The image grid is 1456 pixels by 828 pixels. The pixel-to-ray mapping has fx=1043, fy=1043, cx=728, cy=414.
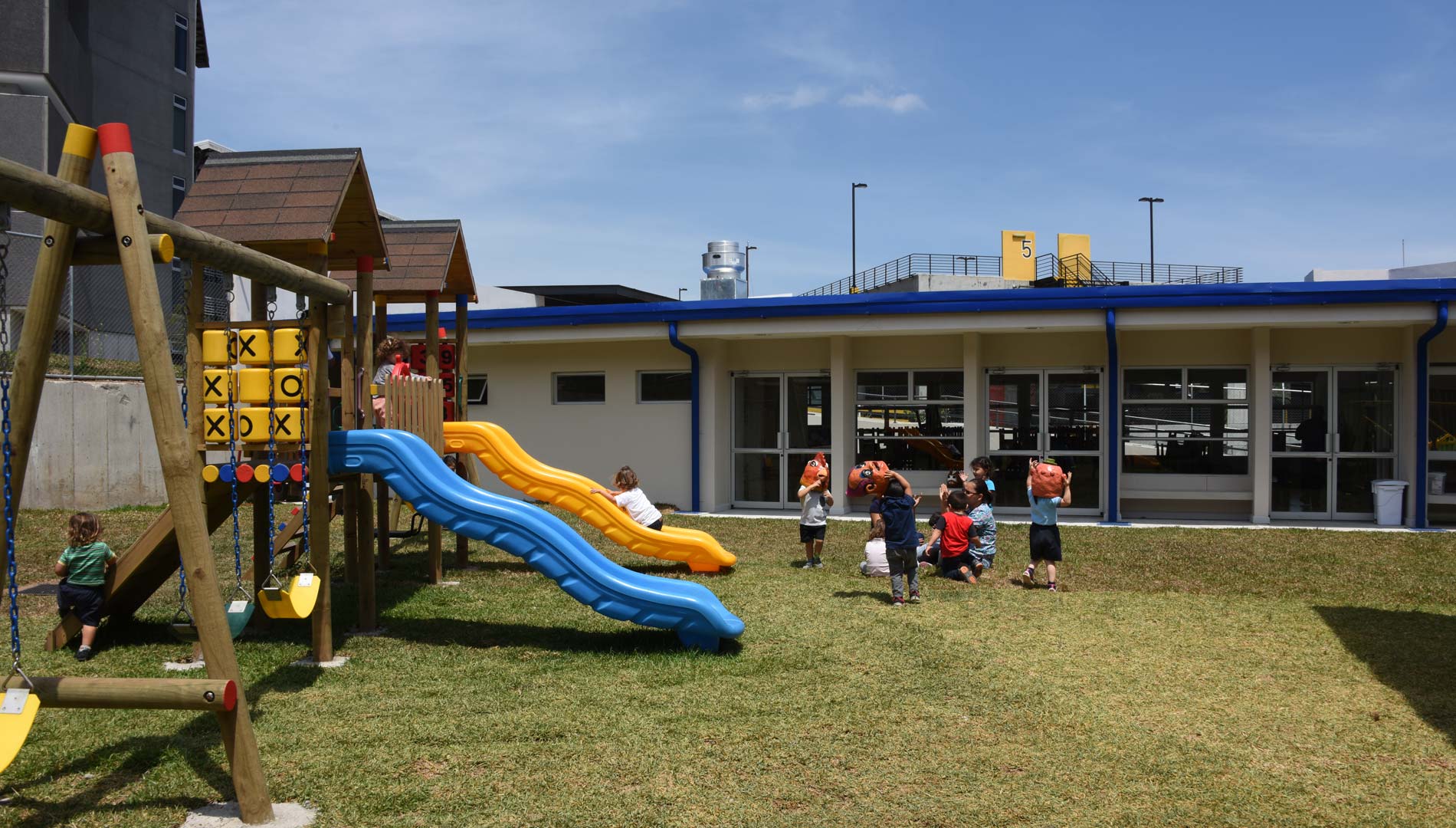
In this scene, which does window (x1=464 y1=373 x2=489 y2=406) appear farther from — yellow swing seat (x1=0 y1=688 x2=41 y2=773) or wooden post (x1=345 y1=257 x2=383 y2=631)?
yellow swing seat (x1=0 y1=688 x2=41 y2=773)

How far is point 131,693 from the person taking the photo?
12.9ft

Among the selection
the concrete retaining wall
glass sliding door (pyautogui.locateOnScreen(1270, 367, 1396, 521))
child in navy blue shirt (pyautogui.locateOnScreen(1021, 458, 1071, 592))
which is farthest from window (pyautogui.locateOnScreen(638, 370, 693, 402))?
glass sliding door (pyautogui.locateOnScreen(1270, 367, 1396, 521))

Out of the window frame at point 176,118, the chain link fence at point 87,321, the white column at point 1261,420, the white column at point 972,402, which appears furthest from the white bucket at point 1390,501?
the window frame at point 176,118

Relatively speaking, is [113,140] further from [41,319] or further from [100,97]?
[100,97]

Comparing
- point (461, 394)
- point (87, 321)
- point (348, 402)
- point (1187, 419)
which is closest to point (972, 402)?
point (1187, 419)

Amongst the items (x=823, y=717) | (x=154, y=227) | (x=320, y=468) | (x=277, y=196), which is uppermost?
(x=277, y=196)

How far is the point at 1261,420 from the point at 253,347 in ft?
43.5

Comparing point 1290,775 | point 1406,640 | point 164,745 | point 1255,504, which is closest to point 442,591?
point 164,745

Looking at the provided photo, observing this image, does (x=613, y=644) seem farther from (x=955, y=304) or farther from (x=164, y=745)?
(x=955, y=304)

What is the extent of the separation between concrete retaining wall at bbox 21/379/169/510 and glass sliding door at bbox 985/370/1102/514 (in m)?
12.0

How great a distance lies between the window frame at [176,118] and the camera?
27.9 m

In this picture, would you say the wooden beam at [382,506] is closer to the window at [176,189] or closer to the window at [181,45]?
the window at [176,189]

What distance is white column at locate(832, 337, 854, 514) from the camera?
15.8 metres

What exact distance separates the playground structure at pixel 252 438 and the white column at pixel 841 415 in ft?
24.6
